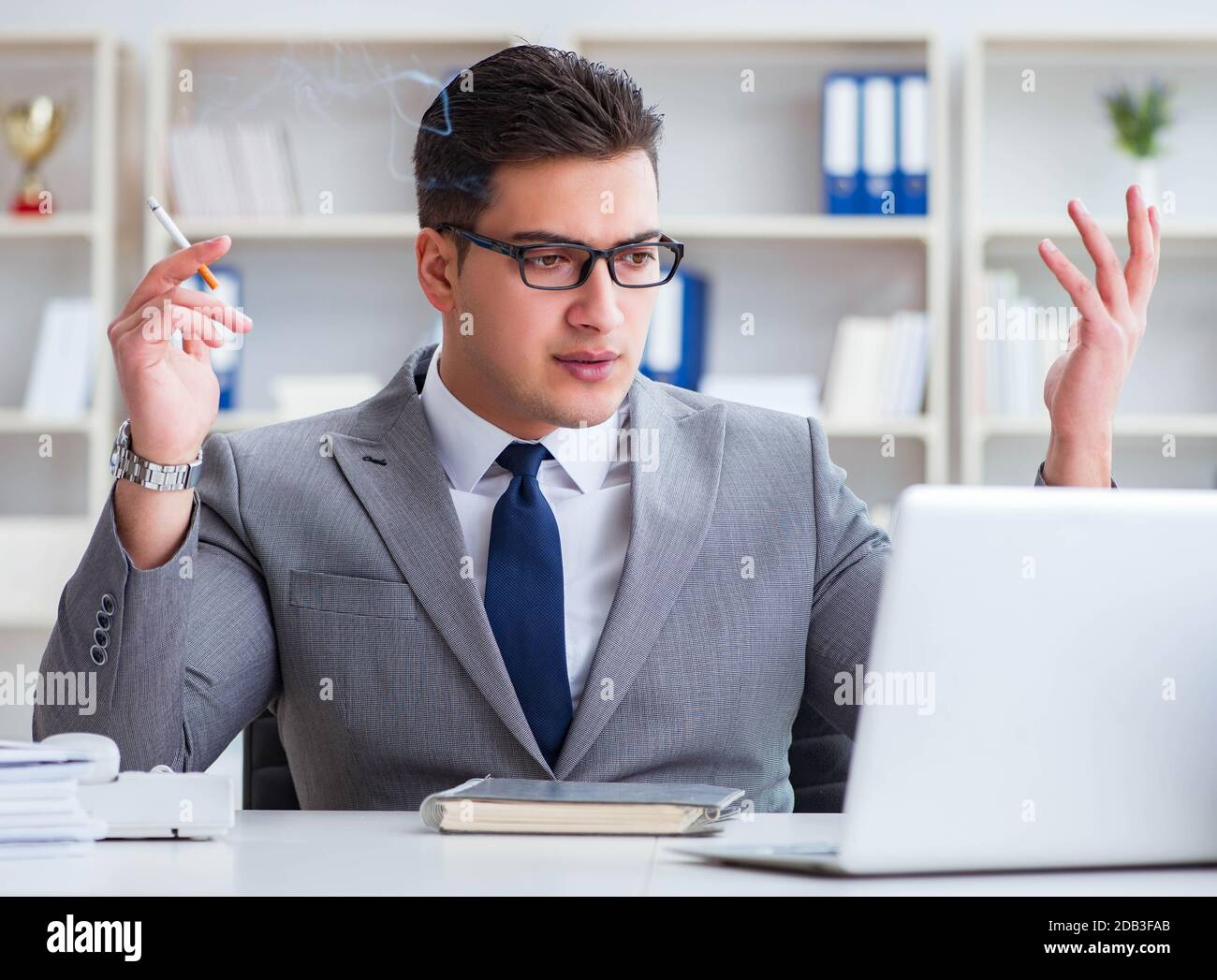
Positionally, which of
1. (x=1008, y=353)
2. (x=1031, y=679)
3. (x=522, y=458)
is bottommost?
(x=1031, y=679)

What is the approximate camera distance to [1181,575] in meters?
0.73

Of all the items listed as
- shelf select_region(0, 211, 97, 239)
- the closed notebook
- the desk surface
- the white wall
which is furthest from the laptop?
shelf select_region(0, 211, 97, 239)

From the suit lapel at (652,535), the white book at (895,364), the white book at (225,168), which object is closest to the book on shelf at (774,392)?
the white book at (895,364)

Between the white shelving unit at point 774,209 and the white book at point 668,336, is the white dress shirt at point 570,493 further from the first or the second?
the white shelving unit at point 774,209

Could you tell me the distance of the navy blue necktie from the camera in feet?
4.42

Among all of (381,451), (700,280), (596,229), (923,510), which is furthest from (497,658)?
(700,280)

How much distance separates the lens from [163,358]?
118 centimetres

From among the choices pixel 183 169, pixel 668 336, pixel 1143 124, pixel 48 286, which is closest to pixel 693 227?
pixel 668 336

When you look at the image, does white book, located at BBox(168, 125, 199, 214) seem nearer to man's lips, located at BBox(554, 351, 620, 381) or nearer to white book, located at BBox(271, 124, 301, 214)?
white book, located at BBox(271, 124, 301, 214)

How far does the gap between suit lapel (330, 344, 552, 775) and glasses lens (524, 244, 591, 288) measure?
19 centimetres

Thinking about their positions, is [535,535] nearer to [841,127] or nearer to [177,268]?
[177,268]

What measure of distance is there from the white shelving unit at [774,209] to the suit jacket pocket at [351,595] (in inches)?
79.3

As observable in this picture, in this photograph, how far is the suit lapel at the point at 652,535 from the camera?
1.33m

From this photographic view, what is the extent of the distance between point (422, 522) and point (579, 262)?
316mm
